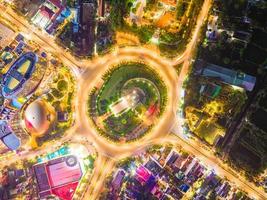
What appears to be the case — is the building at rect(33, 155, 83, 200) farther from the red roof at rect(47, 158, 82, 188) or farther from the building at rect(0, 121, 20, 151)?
the building at rect(0, 121, 20, 151)

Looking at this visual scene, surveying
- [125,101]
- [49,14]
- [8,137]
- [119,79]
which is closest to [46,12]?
[49,14]

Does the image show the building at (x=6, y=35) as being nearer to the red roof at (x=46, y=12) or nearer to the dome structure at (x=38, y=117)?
the red roof at (x=46, y=12)

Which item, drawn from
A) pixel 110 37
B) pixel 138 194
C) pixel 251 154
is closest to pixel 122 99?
pixel 110 37

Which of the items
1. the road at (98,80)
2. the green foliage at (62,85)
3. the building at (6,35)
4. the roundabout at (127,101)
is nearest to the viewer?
the road at (98,80)

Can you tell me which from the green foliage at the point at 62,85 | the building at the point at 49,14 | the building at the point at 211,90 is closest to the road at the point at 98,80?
the building at the point at 49,14

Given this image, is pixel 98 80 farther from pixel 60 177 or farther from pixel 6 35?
pixel 6 35

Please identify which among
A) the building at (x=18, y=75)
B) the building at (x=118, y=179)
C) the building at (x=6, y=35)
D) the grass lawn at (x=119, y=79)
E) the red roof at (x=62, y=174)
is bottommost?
the red roof at (x=62, y=174)

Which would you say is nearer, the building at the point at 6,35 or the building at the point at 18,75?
the building at the point at 18,75
